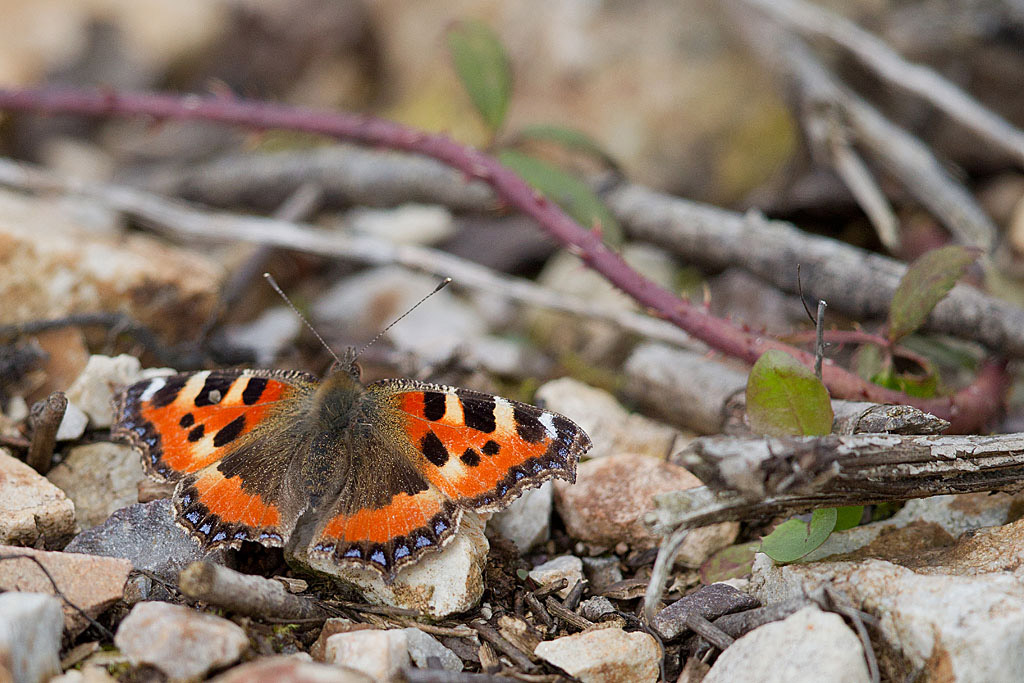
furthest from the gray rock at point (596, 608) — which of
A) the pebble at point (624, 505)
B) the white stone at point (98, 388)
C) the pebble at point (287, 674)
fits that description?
the white stone at point (98, 388)

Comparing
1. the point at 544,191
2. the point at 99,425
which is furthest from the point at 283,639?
the point at 544,191

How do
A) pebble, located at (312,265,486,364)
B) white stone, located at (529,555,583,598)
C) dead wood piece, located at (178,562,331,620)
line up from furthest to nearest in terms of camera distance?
1. pebble, located at (312,265,486,364)
2. white stone, located at (529,555,583,598)
3. dead wood piece, located at (178,562,331,620)

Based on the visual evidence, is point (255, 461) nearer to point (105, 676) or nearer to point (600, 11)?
point (105, 676)

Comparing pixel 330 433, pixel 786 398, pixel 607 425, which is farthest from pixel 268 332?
pixel 786 398

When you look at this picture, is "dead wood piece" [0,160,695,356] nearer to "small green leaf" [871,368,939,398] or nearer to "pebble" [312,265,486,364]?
"pebble" [312,265,486,364]

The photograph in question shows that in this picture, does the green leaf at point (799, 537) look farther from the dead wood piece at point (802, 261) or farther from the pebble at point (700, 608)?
the dead wood piece at point (802, 261)

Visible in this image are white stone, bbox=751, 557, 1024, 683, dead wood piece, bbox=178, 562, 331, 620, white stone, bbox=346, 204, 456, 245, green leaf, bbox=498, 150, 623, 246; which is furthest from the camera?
white stone, bbox=346, 204, 456, 245

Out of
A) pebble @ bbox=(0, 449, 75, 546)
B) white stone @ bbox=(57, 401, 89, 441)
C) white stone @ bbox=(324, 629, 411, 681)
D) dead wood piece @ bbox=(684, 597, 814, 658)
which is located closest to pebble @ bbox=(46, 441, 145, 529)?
white stone @ bbox=(57, 401, 89, 441)
